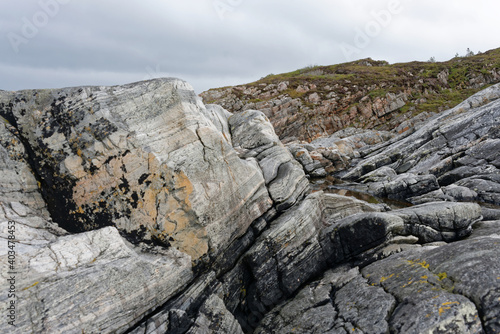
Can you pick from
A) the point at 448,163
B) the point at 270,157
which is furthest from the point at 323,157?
the point at 270,157

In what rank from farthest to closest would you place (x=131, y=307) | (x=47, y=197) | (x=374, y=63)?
(x=374, y=63) → (x=47, y=197) → (x=131, y=307)

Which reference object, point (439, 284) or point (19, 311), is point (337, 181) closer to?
point (439, 284)

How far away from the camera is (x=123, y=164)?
13.3 metres

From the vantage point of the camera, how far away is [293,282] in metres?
15.8

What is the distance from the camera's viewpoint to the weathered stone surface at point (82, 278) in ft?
29.6

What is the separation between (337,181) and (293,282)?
3661 centimetres

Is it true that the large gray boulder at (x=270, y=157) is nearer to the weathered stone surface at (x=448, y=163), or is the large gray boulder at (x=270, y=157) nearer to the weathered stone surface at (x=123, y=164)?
the weathered stone surface at (x=123, y=164)

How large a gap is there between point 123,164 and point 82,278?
17.9ft

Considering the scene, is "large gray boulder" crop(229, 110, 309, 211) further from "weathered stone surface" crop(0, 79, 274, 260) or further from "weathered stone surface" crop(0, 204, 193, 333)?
"weathered stone surface" crop(0, 204, 193, 333)

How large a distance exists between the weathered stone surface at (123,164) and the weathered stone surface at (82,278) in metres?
1.15

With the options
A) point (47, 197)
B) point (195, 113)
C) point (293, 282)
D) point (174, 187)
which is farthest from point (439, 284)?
point (47, 197)

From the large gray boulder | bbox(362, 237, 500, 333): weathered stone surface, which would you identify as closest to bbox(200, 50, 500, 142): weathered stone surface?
the large gray boulder

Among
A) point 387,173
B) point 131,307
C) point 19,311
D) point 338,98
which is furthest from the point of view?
point 338,98

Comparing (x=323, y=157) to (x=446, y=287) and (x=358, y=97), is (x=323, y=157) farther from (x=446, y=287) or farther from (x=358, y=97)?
(x=358, y=97)
